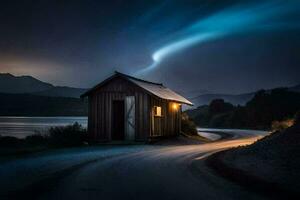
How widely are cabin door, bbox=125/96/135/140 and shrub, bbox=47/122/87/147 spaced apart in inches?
130

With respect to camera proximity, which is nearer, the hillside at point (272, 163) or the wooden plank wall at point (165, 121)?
the hillside at point (272, 163)

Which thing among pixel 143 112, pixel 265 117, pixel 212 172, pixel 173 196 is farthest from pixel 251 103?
pixel 173 196

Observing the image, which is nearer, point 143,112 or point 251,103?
point 143,112

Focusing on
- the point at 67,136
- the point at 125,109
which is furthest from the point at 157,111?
the point at 67,136

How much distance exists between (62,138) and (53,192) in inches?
783

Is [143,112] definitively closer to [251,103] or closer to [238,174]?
[238,174]

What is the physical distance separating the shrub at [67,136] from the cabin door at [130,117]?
10.8 feet

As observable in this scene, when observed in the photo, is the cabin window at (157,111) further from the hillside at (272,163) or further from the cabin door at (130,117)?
the hillside at (272,163)

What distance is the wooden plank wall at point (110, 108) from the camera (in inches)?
1176

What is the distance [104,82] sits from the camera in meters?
30.4

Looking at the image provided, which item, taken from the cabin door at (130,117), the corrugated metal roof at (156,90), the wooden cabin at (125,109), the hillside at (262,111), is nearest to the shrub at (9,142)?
the wooden cabin at (125,109)

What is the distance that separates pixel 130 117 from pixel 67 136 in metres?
4.72

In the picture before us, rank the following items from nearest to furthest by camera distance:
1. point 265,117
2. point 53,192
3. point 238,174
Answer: point 53,192 → point 238,174 → point 265,117

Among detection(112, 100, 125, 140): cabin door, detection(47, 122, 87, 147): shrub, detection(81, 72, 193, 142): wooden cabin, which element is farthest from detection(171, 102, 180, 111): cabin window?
detection(47, 122, 87, 147): shrub
